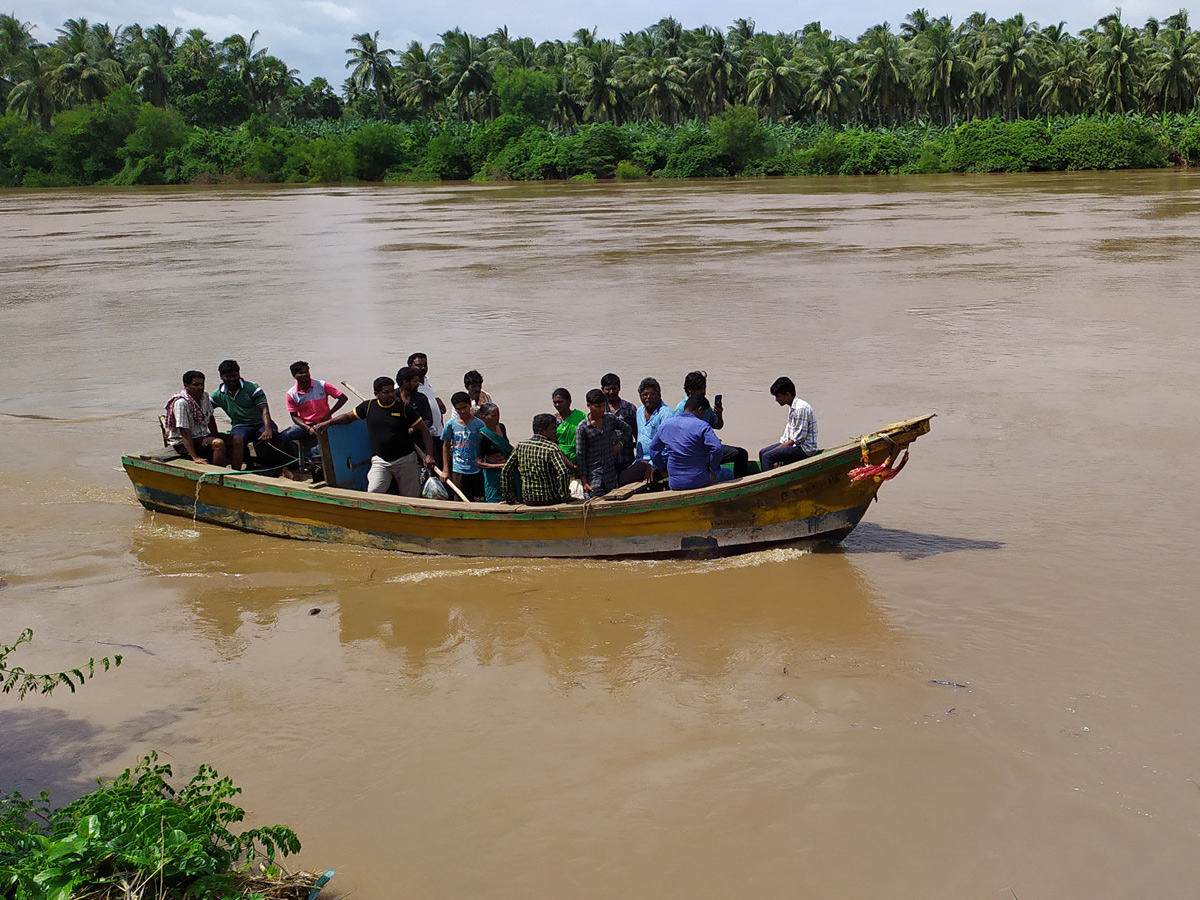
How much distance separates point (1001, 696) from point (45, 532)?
283 inches

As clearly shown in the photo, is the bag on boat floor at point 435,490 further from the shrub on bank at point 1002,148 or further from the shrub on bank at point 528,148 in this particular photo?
the shrub on bank at point 1002,148

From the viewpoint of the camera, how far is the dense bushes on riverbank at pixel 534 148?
50.8 m

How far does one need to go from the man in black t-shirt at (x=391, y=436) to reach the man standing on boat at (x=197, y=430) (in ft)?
3.83

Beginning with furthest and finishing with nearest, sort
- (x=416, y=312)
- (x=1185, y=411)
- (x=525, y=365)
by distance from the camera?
(x=416, y=312)
(x=525, y=365)
(x=1185, y=411)

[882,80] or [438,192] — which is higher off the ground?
[882,80]

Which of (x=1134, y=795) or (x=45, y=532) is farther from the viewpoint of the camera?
(x=45, y=532)

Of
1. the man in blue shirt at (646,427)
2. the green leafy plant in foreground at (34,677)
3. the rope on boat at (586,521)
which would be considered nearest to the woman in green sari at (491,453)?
the rope on boat at (586,521)

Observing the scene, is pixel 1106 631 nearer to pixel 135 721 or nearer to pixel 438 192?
pixel 135 721

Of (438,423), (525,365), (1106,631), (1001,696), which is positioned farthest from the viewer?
(525,365)

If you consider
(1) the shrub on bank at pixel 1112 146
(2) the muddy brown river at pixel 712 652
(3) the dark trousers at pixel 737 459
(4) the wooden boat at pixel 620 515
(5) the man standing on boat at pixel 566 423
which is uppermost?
(1) the shrub on bank at pixel 1112 146

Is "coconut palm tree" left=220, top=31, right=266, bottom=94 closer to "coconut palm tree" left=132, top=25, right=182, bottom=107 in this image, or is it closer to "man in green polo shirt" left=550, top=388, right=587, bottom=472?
"coconut palm tree" left=132, top=25, right=182, bottom=107

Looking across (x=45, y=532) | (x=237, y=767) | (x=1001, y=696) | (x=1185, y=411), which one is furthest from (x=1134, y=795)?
(x=45, y=532)

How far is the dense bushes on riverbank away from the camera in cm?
5078

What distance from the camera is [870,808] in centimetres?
505
